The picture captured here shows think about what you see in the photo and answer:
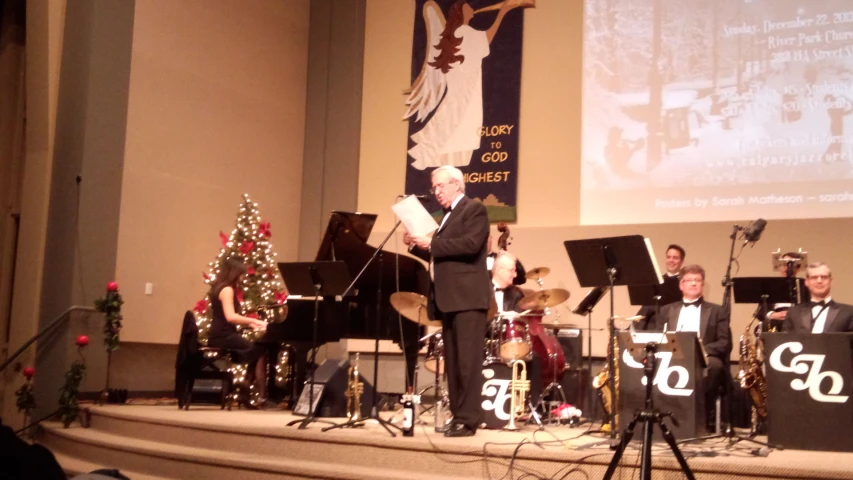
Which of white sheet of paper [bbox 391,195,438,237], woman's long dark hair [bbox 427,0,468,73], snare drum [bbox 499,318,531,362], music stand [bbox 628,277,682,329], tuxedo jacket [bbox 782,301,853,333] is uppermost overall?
woman's long dark hair [bbox 427,0,468,73]

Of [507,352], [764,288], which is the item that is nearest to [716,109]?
[764,288]

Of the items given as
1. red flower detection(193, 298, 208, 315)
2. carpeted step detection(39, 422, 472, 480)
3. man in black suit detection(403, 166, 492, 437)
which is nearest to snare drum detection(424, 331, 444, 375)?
man in black suit detection(403, 166, 492, 437)

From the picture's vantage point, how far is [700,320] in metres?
6.11

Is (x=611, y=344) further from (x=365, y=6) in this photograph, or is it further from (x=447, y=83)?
(x=365, y=6)

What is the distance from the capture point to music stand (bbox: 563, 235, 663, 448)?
4516 millimetres

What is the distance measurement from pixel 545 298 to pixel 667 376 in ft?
5.17

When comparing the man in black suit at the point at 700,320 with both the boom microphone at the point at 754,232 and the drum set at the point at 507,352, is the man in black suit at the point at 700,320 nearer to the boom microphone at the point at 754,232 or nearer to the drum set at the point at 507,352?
the boom microphone at the point at 754,232

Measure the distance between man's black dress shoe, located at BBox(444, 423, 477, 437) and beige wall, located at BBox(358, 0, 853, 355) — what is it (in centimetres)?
335

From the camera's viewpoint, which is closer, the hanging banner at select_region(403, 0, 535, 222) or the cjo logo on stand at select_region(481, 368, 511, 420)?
the cjo logo on stand at select_region(481, 368, 511, 420)

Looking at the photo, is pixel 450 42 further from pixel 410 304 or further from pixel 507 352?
pixel 507 352

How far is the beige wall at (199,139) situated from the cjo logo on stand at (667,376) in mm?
5472

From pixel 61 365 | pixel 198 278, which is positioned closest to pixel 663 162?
pixel 198 278

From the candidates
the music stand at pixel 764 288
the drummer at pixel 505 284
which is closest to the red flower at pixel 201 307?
the drummer at pixel 505 284

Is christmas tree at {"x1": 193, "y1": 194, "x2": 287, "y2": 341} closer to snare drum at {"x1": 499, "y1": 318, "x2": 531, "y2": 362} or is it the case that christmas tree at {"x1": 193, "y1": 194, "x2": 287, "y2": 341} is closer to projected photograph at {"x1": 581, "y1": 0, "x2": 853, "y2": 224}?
snare drum at {"x1": 499, "y1": 318, "x2": 531, "y2": 362}
